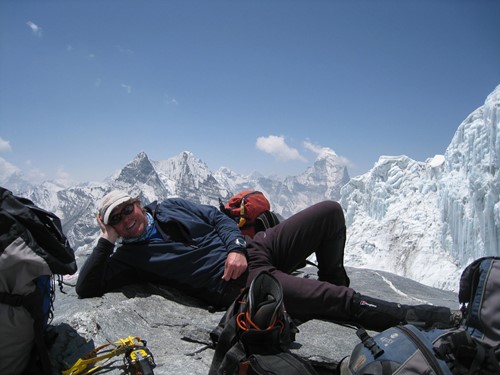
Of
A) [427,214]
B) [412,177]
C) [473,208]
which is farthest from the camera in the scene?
[412,177]

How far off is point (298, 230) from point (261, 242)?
1.31 feet

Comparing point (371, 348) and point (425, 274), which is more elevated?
point (371, 348)

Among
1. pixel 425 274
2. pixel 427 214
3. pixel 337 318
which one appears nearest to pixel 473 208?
pixel 425 274

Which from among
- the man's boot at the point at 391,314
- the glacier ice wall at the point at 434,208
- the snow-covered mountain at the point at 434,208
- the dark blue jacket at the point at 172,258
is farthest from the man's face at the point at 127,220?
the glacier ice wall at the point at 434,208

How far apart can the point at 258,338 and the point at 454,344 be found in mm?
1019

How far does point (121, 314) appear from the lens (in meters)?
2.82

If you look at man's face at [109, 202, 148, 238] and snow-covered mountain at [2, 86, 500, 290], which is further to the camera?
snow-covered mountain at [2, 86, 500, 290]

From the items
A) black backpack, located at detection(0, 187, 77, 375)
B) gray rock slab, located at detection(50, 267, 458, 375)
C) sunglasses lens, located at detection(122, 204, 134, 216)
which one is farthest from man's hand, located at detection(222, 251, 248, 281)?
black backpack, located at detection(0, 187, 77, 375)

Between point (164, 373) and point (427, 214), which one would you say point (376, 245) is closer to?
point (427, 214)

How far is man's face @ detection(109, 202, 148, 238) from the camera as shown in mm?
3107

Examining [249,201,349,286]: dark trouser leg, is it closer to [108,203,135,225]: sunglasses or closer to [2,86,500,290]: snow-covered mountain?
[108,203,135,225]: sunglasses

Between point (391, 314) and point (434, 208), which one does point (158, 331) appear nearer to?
point (391, 314)

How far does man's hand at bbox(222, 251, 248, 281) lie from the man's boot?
101 cm

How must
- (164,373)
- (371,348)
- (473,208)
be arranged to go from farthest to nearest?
(473,208), (164,373), (371,348)
